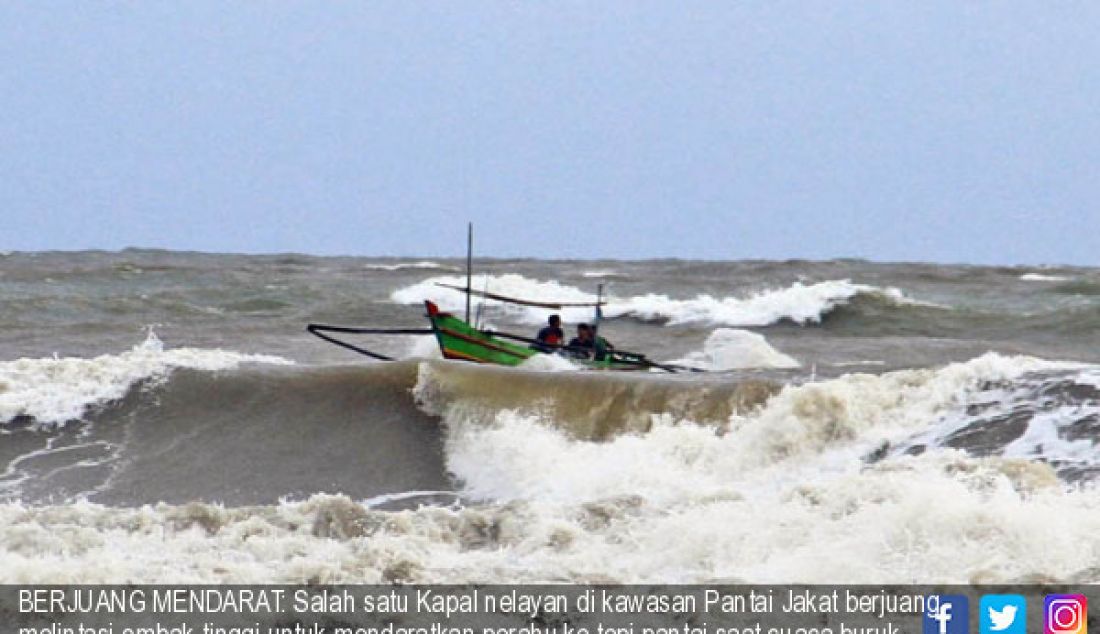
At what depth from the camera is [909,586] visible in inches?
264

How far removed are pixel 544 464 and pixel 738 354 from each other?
702 centimetres

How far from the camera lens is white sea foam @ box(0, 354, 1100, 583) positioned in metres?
7.03

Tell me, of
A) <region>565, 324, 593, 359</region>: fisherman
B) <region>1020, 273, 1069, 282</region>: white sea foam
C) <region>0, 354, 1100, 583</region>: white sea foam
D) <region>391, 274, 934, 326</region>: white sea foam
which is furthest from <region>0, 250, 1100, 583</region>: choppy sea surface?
<region>1020, 273, 1069, 282</region>: white sea foam

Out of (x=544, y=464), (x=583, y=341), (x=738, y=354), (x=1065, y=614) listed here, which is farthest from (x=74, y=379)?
(x=1065, y=614)

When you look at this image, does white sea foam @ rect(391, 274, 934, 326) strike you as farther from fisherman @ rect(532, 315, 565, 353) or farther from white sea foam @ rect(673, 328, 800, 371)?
fisherman @ rect(532, 315, 565, 353)

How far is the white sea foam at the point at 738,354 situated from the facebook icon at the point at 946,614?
35.0 feet

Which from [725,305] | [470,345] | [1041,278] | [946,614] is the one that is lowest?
[946,614]

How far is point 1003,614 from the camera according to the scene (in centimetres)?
620

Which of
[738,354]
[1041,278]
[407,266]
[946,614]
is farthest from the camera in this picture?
[407,266]

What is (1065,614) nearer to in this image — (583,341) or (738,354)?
(583,341)

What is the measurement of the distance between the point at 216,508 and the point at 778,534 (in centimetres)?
300

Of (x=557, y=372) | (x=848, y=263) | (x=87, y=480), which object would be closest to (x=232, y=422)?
(x=87, y=480)

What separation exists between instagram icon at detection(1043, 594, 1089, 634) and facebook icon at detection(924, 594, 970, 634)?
309mm

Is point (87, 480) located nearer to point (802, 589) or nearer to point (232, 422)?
point (232, 422)
